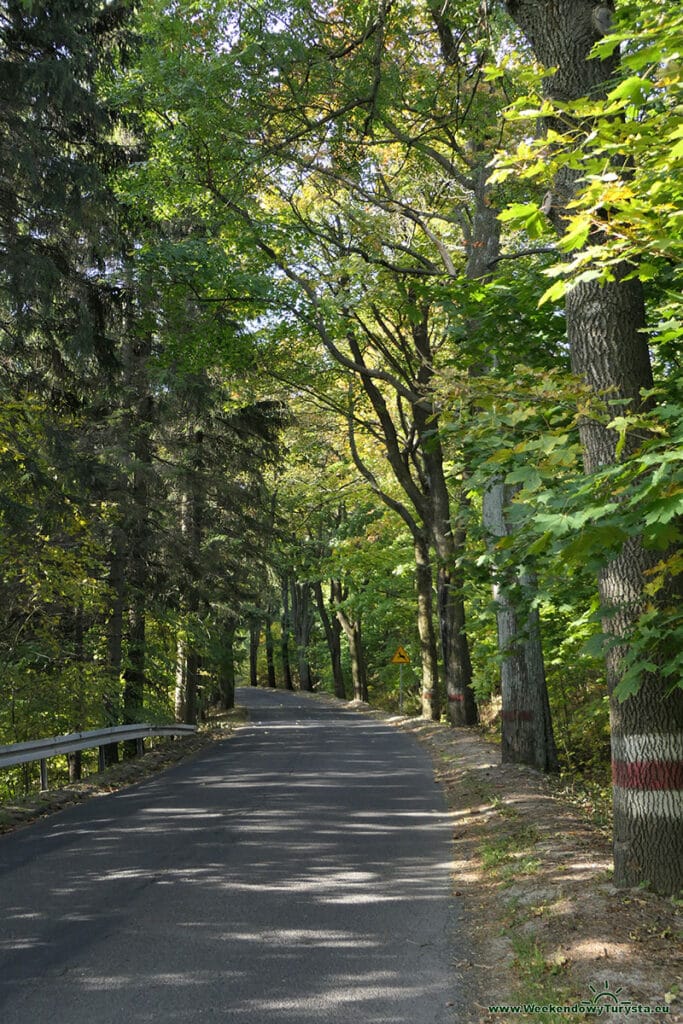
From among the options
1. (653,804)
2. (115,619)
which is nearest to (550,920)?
(653,804)

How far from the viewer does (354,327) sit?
54.3ft

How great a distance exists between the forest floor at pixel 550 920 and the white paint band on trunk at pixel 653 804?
20.1 inches

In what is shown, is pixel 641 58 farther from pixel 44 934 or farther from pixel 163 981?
pixel 44 934

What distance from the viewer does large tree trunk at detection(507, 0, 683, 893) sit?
5.62m

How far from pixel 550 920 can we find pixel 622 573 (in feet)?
7.58

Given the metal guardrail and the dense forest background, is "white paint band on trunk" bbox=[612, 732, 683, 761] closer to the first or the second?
the dense forest background

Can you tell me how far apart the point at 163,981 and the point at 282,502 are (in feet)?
79.2

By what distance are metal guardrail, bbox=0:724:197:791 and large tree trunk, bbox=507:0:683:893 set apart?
7.28 m

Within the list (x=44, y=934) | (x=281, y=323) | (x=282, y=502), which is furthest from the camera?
(x=282, y=502)

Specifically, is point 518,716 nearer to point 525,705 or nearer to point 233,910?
point 525,705

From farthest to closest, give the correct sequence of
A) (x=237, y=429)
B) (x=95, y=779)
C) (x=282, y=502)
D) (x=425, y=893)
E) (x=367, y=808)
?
(x=282, y=502) < (x=237, y=429) < (x=95, y=779) < (x=367, y=808) < (x=425, y=893)

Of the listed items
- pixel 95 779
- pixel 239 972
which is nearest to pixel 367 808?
pixel 95 779

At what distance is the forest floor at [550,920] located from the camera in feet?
13.9

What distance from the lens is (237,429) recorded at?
71.9ft
